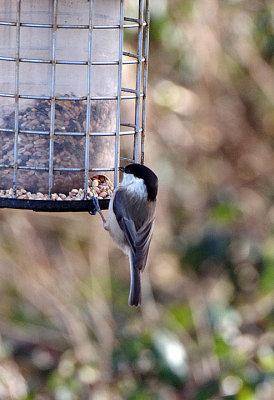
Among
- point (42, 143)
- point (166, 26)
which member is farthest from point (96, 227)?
point (42, 143)

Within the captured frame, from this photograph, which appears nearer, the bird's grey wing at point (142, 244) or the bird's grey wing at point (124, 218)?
the bird's grey wing at point (124, 218)

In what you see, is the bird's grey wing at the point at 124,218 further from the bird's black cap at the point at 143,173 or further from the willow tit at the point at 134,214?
the bird's black cap at the point at 143,173

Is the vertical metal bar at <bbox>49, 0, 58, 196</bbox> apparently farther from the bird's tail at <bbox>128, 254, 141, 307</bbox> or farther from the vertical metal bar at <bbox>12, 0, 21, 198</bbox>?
the bird's tail at <bbox>128, 254, 141, 307</bbox>

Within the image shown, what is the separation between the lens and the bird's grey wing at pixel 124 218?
365 centimetres

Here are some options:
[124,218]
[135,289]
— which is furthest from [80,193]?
[135,289]

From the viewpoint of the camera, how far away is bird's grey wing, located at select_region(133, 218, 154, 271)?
12.7 feet

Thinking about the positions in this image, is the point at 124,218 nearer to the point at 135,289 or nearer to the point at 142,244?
the point at 142,244

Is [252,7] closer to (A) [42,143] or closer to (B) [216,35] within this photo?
(B) [216,35]

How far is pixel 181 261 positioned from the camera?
20.6ft

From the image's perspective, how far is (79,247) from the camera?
7.73 metres

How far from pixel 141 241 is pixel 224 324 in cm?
162

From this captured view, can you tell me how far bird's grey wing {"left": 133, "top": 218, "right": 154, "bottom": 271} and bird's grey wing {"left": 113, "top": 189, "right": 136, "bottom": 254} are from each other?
0.9 inches

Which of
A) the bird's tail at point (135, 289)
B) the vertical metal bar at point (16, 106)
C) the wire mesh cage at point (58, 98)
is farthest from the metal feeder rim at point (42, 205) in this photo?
the bird's tail at point (135, 289)

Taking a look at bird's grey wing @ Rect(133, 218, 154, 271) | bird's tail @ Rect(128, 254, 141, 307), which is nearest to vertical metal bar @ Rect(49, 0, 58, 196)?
bird's grey wing @ Rect(133, 218, 154, 271)
